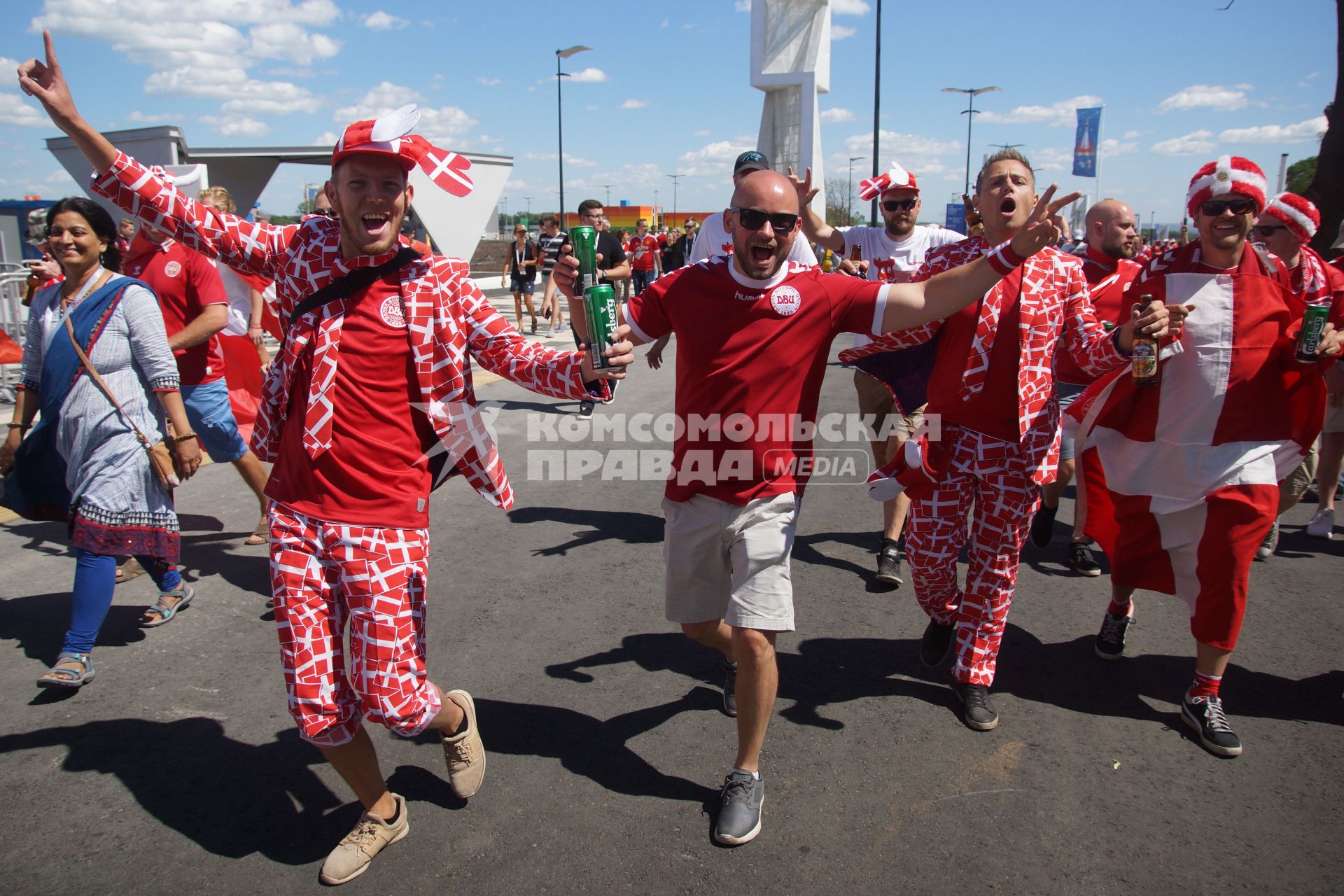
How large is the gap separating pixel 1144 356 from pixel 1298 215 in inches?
61.6

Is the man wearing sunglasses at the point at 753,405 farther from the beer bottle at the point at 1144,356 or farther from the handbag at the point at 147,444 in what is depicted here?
the handbag at the point at 147,444

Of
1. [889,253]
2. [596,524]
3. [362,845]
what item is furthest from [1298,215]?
[362,845]

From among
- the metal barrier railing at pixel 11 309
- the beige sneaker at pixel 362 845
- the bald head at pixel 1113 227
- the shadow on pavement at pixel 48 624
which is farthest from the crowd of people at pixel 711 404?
the metal barrier railing at pixel 11 309

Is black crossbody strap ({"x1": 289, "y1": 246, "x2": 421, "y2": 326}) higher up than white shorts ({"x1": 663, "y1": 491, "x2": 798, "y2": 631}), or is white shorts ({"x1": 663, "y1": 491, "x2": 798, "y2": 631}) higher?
black crossbody strap ({"x1": 289, "y1": 246, "x2": 421, "y2": 326})

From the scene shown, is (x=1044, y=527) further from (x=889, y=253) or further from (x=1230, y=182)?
(x=1230, y=182)

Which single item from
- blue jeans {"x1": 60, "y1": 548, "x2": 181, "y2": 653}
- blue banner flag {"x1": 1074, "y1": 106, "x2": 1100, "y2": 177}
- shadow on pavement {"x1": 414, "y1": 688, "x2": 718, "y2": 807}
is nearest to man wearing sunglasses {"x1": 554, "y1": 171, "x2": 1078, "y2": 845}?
shadow on pavement {"x1": 414, "y1": 688, "x2": 718, "y2": 807}

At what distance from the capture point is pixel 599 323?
8.23ft

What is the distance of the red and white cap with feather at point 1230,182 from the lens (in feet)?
11.0

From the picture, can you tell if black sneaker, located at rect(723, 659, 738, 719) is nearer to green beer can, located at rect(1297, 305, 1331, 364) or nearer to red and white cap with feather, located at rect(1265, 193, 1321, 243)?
green beer can, located at rect(1297, 305, 1331, 364)

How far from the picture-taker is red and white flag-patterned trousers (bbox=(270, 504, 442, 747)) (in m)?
2.52

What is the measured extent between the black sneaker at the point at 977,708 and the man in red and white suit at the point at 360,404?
2.05m

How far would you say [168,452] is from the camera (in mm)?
4047

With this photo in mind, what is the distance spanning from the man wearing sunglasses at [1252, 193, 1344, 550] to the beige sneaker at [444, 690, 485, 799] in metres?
3.50

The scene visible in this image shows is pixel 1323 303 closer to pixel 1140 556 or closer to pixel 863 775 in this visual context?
pixel 1140 556
